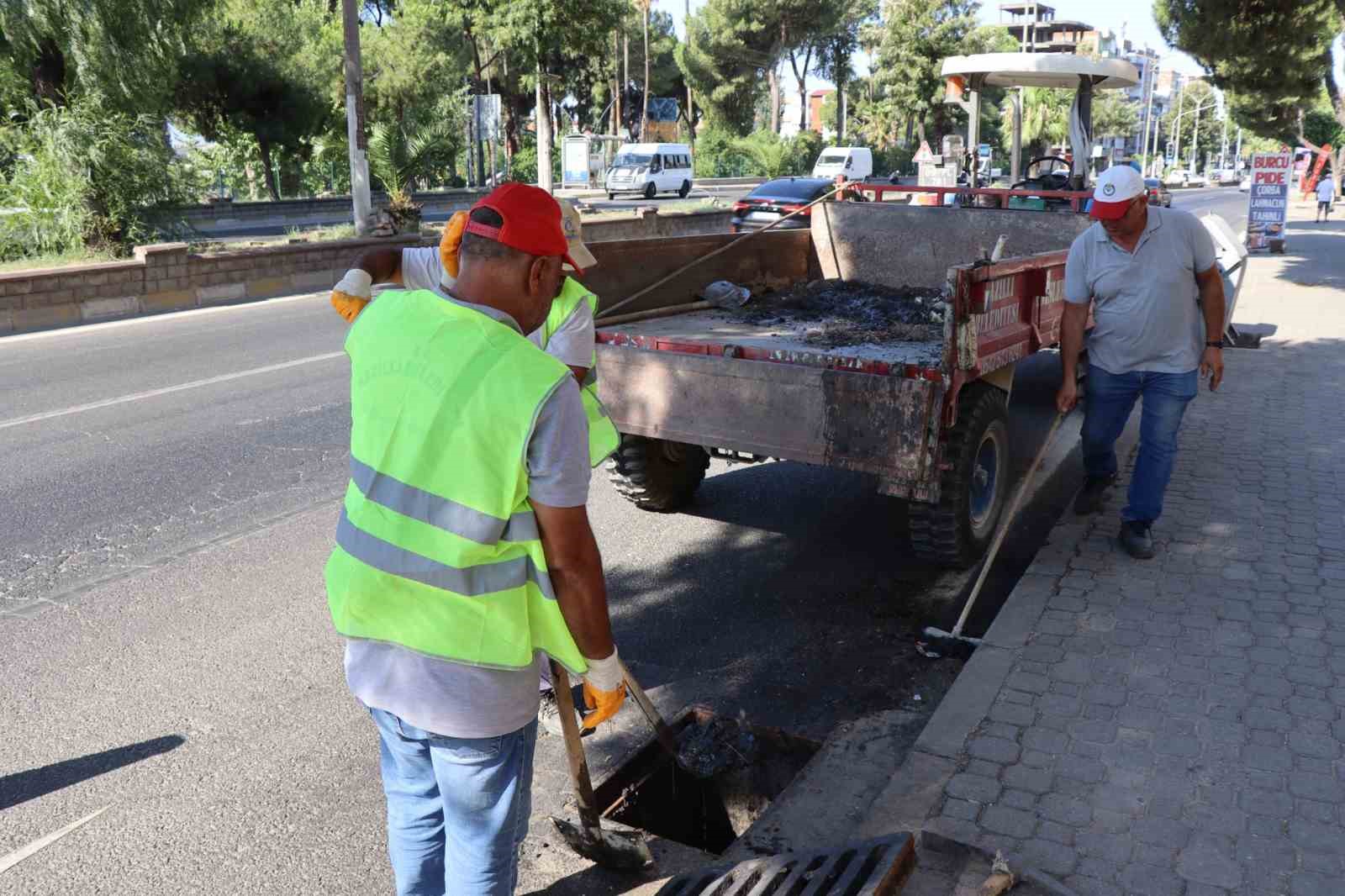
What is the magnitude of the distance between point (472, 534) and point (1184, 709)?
286cm

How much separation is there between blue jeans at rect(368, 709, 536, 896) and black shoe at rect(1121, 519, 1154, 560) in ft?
12.5

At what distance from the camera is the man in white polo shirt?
502 centimetres

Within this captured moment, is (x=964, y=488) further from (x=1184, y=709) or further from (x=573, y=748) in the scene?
(x=573, y=748)

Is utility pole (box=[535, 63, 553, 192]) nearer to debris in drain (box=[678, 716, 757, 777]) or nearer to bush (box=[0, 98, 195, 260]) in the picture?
bush (box=[0, 98, 195, 260])

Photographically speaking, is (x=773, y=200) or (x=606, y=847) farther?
(x=773, y=200)

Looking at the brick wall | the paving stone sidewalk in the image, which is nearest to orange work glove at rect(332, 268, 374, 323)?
the paving stone sidewalk

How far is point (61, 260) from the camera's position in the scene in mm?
15406

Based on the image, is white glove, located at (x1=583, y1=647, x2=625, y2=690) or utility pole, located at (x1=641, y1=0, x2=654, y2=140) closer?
white glove, located at (x1=583, y1=647, x2=625, y2=690)

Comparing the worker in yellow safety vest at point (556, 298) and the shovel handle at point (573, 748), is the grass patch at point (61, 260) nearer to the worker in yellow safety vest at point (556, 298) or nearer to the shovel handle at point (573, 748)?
the worker in yellow safety vest at point (556, 298)

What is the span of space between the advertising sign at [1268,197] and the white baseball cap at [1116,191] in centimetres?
1777

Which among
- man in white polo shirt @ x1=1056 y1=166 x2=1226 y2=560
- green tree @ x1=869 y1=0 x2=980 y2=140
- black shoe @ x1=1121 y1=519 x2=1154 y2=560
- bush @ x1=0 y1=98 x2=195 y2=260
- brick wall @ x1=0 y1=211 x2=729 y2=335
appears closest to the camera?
man in white polo shirt @ x1=1056 y1=166 x2=1226 y2=560

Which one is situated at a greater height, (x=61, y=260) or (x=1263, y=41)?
(x=1263, y=41)

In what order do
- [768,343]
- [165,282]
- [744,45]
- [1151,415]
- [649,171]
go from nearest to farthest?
[1151,415]
[768,343]
[165,282]
[649,171]
[744,45]

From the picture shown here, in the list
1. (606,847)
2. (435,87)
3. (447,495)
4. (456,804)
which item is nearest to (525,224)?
(447,495)
